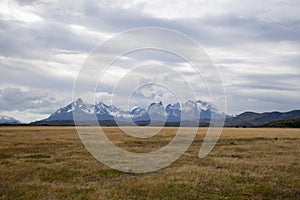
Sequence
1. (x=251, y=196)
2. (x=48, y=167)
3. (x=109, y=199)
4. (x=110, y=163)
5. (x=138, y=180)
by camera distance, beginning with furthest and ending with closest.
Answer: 1. (x=110, y=163)
2. (x=48, y=167)
3. (x=138, y=180)
4. (x=251, y=196)
5. (x=109, y=199)

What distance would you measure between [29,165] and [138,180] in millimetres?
9333

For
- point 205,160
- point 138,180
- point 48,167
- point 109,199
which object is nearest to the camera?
point 109,199

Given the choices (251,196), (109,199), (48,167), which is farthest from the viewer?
(48,167)

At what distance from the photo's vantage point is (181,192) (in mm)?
17312

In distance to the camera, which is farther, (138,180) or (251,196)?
(138,180)

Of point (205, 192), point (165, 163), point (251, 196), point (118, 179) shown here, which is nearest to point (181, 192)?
point (205, 192)

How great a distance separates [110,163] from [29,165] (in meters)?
5.73

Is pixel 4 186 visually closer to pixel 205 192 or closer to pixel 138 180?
pixel 138 180

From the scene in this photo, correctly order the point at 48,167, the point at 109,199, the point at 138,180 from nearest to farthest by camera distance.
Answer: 1. the point at 109,199
2. the point at 138,180
3. the point at 48,167

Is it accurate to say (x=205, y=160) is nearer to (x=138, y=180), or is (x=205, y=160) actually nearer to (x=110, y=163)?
(x=110, y=163)

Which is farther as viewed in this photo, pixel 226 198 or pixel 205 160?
pixel 205 160

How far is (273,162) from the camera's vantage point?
28188mm

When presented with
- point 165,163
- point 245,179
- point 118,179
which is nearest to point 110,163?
point 165,163

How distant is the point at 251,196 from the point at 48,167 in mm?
13723
